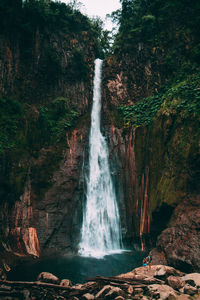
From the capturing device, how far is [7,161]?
1102 centimetres

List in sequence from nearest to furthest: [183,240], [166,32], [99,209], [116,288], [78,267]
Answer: [116,288] → [183,240] → [78,267] → [99,209] → [166,32]

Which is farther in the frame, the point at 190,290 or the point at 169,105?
the point at 169,105

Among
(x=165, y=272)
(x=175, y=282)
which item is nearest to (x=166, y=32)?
(x=165, y=272)

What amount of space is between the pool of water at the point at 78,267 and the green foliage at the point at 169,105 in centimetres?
699

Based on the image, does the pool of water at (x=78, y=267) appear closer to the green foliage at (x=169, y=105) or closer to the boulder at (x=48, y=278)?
the boulder at (x=48, y=278)

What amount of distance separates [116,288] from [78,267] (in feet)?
9.48

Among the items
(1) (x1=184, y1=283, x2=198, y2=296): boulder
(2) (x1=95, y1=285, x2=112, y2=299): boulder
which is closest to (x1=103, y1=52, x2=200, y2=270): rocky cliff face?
(1) (x1=184, y1=283, x2=198, y2=296): boulder

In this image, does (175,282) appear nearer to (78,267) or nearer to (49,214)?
(78,267)

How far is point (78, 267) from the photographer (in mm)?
8906

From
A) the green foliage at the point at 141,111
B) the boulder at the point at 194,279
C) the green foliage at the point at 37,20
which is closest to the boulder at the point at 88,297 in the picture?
the boulder at the point at 194,279

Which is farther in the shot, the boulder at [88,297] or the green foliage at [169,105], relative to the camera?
the green foliage at [169,105]

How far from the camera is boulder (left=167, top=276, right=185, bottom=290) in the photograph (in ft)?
21.7

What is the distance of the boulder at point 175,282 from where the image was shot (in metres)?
6.62

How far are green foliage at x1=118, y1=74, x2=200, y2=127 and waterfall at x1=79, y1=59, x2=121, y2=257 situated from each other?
8.01 ft
